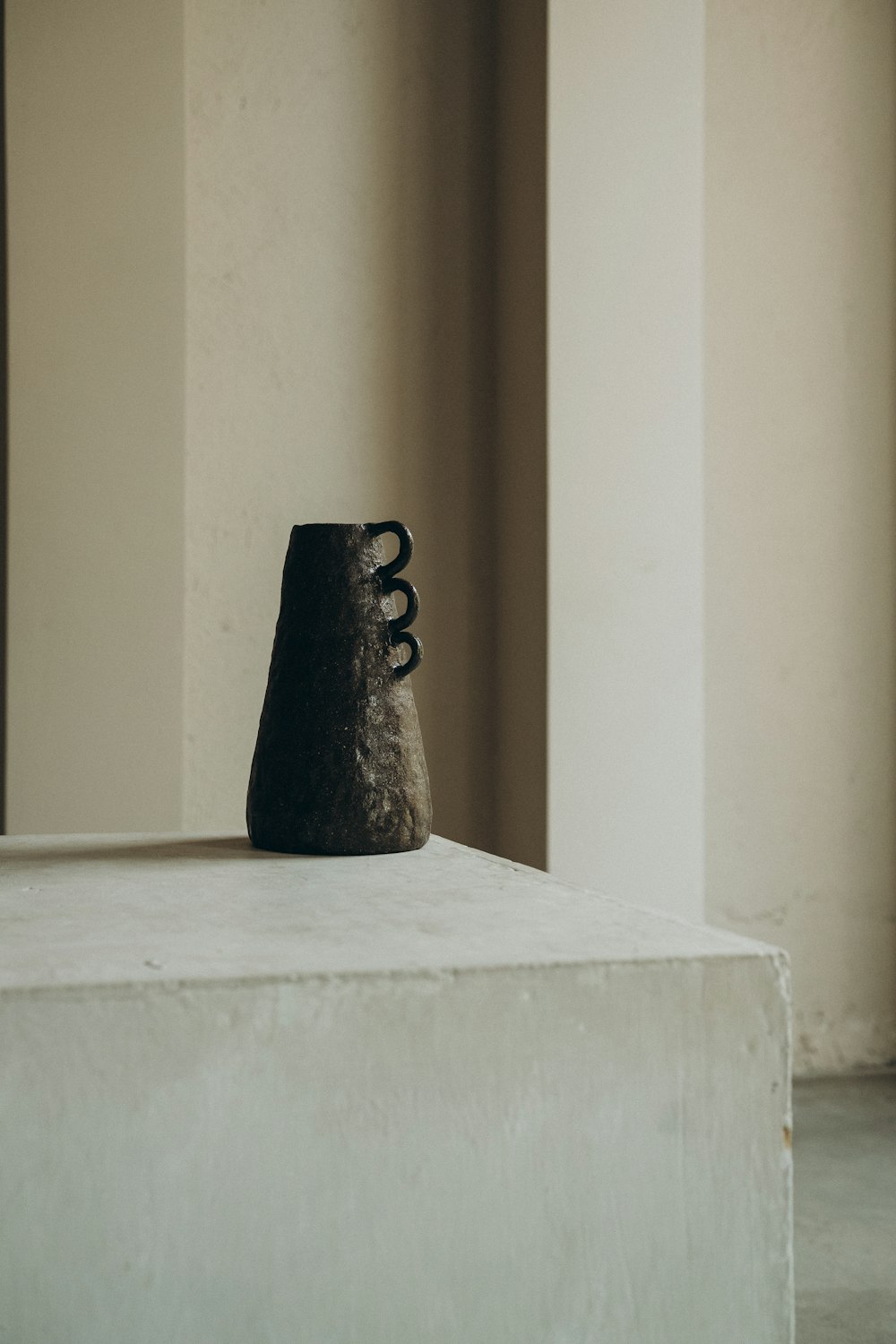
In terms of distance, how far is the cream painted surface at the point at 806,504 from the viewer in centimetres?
237

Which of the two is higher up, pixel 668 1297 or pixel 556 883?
pixel 556 883

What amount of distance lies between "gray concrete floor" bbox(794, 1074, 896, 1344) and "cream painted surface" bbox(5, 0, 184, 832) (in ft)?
3.71

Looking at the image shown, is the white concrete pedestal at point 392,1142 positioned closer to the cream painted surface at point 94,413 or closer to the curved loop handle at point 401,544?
the curved loop handle at point 401,544

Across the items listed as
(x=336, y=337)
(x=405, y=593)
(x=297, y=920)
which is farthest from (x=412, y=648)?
(x=336, y=337)

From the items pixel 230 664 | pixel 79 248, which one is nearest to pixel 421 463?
pixel 230 664

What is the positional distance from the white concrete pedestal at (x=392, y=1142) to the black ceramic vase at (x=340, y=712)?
32 centimetres

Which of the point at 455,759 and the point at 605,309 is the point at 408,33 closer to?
the point at 605,309

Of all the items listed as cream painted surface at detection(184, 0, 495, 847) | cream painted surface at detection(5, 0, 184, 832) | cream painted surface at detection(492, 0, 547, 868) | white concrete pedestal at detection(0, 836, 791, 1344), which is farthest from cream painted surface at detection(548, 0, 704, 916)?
white concrete pedestal at detection(0, 836, 791, 1344)

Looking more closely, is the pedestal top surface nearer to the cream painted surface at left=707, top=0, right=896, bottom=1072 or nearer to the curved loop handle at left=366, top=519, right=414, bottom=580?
the curved loop handle at left=366, top=519, right=414, bottom=580

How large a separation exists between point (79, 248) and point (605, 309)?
845 mm

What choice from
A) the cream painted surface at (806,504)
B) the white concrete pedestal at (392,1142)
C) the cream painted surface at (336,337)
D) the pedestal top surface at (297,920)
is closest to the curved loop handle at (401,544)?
the pedestal top surface at (297,920)

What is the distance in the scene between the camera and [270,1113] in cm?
59

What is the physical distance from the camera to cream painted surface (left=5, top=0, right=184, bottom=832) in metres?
1.97

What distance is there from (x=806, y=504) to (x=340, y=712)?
1655mm
